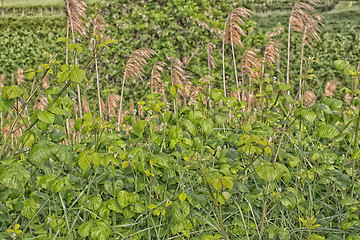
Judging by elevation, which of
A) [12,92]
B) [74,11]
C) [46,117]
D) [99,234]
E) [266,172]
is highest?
[74,11]

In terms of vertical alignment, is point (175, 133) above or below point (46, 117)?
below

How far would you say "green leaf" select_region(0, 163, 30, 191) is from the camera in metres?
1.30

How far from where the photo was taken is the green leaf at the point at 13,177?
4.27 ft

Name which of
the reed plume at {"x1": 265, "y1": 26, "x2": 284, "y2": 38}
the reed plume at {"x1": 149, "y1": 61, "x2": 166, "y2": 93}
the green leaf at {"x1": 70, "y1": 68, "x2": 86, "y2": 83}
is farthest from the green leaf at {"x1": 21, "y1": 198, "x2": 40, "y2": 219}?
Result: the reed plume at {"x1": 265, "y1": 26, "x2": 284, "y2": 38}

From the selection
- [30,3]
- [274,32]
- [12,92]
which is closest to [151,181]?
[12,92]

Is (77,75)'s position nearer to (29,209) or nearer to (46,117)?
(46,117)

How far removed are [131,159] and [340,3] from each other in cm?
645

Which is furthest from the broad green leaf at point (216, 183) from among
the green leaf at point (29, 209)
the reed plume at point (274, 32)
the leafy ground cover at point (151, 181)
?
the reed plume at point (274, 32)

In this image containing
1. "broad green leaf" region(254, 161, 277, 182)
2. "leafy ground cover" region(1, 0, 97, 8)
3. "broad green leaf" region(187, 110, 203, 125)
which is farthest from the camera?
"leafy ground cover" region(1, 0, 97, 8)

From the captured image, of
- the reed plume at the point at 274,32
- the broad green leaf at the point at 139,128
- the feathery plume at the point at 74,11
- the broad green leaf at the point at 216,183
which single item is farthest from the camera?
the reed plume at the point at 274,32

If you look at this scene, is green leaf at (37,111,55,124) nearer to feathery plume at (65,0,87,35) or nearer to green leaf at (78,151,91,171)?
green leaf at (78,151,91,171)

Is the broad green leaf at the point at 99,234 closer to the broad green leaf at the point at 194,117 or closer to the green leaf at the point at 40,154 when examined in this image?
the green leaf at the point at 40,154

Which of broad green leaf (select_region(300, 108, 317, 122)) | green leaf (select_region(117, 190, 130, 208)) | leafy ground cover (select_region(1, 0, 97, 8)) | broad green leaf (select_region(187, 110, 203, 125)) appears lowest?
green leaf (select_region(117, 190, 130, 208))

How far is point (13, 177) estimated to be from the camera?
1317mm
